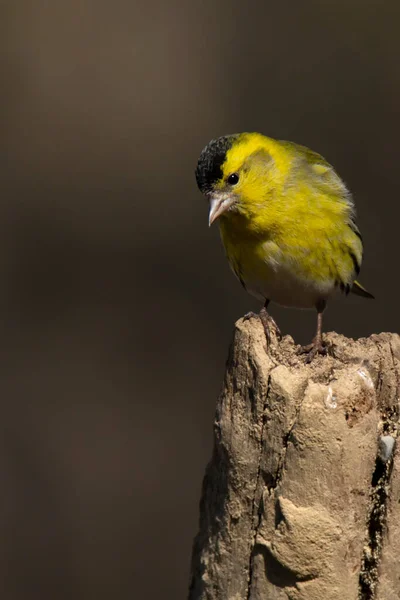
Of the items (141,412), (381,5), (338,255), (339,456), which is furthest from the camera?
(381,5)

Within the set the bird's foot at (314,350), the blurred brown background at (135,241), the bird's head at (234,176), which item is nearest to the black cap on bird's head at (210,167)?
the bird's head at (234,176)

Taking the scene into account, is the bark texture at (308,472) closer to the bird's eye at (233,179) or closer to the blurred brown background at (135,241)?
the bird's eye at (233,179)

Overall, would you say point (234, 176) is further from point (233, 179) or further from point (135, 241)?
point (135, 241)

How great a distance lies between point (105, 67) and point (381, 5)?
2.16m

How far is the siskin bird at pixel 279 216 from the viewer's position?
445 centimetres

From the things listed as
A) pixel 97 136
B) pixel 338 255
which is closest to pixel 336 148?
pixel 97 136

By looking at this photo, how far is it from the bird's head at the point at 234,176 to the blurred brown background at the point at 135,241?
9.29 feet

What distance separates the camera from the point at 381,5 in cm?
821

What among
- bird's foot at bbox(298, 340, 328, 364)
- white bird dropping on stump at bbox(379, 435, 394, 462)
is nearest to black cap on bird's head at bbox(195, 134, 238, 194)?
bird's foot at bbox(298, 340, 328, 364)

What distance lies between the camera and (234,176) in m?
4.45

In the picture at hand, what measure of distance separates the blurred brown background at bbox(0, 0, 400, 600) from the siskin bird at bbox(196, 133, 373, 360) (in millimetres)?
2568

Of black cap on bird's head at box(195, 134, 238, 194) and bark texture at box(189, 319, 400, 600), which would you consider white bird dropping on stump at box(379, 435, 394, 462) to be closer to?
bark texture at box(189, 319, 400, 600)

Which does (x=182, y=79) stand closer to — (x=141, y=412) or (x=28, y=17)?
(x=28, y=17)

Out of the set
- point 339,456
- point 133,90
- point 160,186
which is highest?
point 133,90
